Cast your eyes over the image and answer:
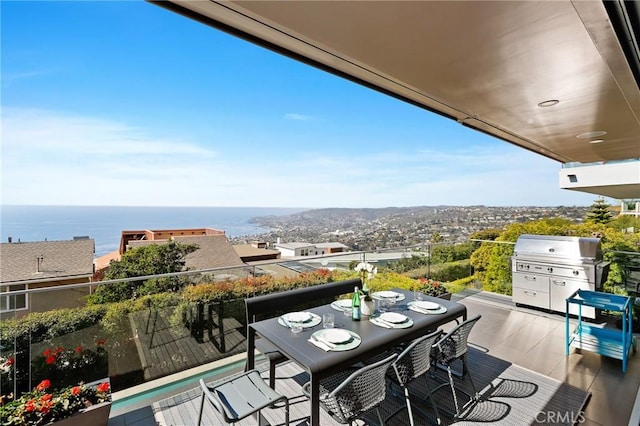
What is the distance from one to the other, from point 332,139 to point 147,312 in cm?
1582

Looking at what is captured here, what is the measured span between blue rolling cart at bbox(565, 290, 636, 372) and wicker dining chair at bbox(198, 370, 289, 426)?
357cm

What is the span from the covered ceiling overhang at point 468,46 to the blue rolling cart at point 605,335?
208cm

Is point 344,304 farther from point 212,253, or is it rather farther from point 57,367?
point 212,253

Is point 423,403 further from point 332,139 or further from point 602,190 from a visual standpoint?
point 332,139

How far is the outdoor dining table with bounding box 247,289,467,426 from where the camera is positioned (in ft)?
6.41

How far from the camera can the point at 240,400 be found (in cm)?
200

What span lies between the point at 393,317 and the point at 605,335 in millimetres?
2752

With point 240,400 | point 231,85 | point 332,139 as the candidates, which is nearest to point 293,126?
point 332,139

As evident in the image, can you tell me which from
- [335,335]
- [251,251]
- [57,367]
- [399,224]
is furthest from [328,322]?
[251,251]

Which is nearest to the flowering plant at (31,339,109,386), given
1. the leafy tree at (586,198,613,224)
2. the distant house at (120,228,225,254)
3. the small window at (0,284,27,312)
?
the small window at (0,284,27,312)

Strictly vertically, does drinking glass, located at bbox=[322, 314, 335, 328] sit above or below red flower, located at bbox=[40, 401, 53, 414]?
above

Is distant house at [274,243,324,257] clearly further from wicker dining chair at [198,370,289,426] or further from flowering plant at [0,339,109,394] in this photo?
wicker dining chair at [198,370,289,426]

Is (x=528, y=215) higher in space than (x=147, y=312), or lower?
higher

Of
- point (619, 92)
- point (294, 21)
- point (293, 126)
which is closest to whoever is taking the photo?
point (294, 21)
